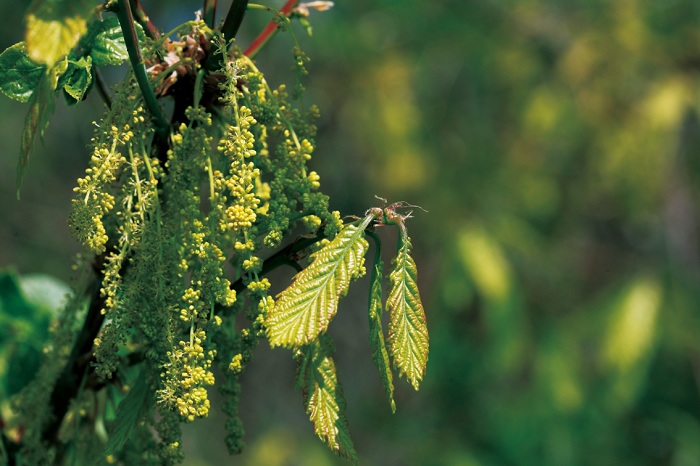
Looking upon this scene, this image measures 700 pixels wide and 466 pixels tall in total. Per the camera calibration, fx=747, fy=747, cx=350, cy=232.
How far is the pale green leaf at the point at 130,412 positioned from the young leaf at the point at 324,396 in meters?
0.13

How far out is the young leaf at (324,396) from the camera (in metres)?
0.57

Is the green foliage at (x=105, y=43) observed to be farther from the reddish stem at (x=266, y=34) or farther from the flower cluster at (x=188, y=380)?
the flower cluster at (x=188, y=380)

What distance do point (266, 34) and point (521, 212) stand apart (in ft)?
10.3

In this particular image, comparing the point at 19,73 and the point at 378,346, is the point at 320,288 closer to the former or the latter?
the point at 378,346

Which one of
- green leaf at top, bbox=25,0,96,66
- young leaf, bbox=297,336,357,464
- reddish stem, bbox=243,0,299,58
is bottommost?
young leaf, bbox=297,336,357,464

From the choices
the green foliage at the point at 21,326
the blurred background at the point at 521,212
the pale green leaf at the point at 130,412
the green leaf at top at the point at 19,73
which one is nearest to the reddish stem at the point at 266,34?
the green leaf at top at the point at 19,73

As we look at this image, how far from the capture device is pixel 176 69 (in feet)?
2.01

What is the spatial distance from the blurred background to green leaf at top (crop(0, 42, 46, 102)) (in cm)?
247

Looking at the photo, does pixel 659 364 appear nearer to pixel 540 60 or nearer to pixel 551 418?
pixel 551 418

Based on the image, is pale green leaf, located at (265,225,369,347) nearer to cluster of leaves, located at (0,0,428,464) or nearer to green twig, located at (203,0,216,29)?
cluster of leaves, located at (0,0,428,464)

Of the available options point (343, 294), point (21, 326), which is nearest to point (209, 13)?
point (343, 294)

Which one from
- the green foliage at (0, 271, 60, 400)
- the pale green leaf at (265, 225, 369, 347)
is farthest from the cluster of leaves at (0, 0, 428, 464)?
the green foliage at (0, 271, 60, 400)

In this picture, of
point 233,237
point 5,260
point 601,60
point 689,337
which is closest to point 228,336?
point 233,237

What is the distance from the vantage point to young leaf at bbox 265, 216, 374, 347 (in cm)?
54
